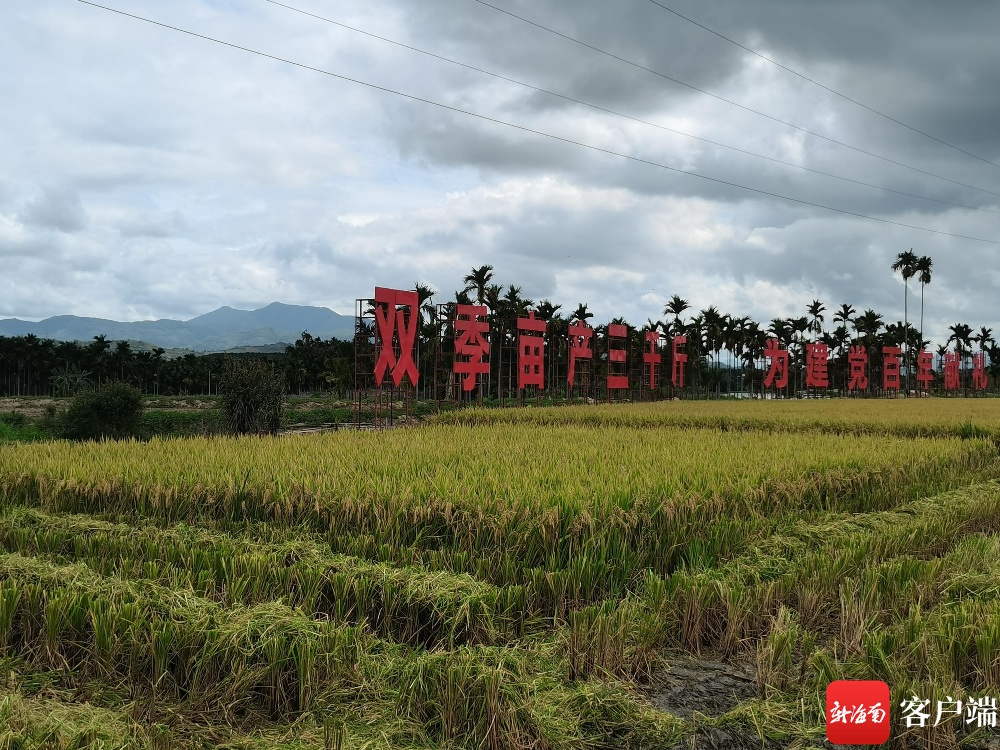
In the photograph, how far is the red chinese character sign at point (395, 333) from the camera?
18.0 meters

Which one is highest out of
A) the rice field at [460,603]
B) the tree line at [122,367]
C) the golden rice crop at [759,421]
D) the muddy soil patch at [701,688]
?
the tree line at [122,367]

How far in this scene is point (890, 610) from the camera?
4.29 m

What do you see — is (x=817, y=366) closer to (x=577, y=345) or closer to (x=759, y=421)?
(x=577, y=345)

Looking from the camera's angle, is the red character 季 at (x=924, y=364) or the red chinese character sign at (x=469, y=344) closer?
the red chinese character sign at (x=469, y=344)

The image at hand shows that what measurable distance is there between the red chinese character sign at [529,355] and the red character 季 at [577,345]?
2952 millimetres

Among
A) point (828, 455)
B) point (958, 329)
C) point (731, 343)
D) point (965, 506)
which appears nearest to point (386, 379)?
point (828, 455)

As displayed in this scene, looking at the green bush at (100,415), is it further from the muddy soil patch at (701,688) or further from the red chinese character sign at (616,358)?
the muddy soil patch at (701,688)

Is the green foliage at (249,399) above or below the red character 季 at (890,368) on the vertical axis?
below

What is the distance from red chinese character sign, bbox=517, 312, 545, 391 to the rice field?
60.0 ft

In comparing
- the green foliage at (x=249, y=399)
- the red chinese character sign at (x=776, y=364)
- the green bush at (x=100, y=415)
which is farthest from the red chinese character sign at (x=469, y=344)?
the red chinese character sign at (x=776, y=364)

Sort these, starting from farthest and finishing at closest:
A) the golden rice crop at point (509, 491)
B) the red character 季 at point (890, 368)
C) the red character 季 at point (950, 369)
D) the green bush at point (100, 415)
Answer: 1. the red character 季 at point (950, 369)
2. the red character 季 at point (890, 368)
3. the green bush at point (100, 415)
4. the golden rice crop at point (509, 491)

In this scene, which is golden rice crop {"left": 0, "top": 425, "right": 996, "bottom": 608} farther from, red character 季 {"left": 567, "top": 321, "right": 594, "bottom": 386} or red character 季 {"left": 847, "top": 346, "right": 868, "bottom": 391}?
red character 季 {"left": 847, "top": 346, "right": 868, "bottom": 391}

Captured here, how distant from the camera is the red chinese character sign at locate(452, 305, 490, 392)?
21.8m

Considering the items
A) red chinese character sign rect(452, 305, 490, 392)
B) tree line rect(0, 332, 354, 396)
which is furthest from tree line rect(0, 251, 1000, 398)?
red chinese character sign rect(452, 305, 490, 392)
